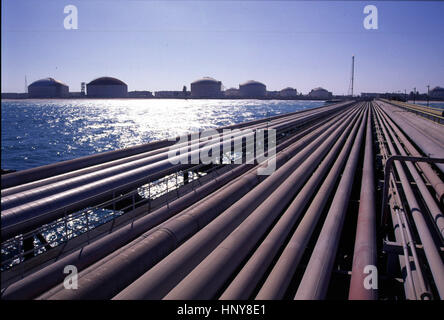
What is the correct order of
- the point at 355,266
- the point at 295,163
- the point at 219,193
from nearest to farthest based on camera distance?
the point at 355,266
the point at 219,193
the point at 295,163

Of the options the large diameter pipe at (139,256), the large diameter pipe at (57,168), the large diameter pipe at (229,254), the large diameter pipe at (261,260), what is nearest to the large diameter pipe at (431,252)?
the large diameter pipe at (261,260)

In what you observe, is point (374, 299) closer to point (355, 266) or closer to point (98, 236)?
point (355, 266)

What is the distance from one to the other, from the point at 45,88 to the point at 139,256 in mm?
Result: 200310

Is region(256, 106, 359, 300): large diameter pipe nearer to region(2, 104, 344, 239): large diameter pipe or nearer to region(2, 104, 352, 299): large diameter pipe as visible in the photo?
region(2, 104, 352, 299): large diameter pipe

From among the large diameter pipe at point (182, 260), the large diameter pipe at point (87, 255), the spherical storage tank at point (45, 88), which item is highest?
the spherical storage tank at point (45, 88)

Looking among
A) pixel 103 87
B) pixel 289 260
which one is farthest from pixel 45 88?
pixel 289 260

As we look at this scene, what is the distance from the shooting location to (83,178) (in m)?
8.07

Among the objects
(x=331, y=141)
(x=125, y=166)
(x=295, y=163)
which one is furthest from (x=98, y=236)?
(x=331, y=141)

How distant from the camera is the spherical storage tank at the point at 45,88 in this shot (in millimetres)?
172250

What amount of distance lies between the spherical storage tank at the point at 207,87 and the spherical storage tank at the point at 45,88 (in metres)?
79.5

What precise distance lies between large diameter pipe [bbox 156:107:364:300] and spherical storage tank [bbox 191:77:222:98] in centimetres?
19268

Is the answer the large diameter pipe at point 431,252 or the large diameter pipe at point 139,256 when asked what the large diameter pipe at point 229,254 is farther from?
the large diameter pipe at point 431,252

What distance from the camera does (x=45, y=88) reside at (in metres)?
174

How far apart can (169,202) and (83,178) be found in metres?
2.63
